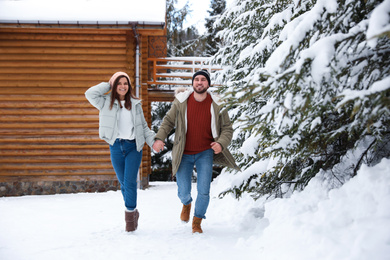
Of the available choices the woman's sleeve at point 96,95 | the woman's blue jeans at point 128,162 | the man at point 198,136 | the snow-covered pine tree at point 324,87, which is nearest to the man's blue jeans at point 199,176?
the man at point 198,136

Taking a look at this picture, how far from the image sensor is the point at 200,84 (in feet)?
13.1

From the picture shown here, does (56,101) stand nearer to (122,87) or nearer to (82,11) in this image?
(82,11)

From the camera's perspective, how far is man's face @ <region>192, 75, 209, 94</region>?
398 centimetres

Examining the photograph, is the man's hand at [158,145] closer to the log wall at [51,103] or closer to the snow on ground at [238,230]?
the snow on ground at [238,230]

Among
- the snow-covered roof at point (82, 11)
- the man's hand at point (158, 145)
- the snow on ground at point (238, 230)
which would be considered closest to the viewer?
the snow on ground at point (238, 230)

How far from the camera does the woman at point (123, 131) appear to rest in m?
4.04

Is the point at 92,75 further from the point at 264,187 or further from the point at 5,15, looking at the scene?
the point at 264,187

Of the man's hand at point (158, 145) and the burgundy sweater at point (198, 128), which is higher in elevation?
the burgundy sweater at point (198, 128)

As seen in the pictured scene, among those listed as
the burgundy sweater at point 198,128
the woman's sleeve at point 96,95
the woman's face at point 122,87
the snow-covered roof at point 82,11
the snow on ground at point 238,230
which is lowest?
the snow on ground at point 238,230

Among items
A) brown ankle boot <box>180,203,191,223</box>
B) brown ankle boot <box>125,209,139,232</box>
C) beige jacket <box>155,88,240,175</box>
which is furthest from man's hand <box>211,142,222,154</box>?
brown ankle boot <box>125,209,139,232</box>

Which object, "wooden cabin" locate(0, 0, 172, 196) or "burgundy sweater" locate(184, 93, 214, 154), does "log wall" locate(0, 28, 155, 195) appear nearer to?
"wooden cabin" locate(0, 0, 172, 196)

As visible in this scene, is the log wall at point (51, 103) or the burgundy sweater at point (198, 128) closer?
the burgundy sweater at point (198, 128)

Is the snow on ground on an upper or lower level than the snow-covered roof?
lower

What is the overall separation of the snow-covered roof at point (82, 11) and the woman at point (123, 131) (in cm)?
461
